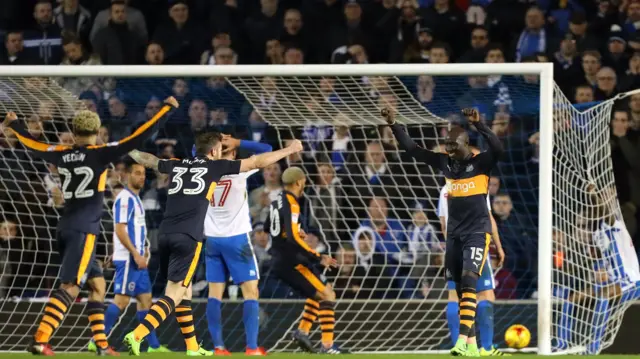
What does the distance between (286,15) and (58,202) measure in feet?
11.9

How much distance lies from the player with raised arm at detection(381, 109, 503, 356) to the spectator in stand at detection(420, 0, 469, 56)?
4714 millimetres

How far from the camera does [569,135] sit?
11828 millimetres

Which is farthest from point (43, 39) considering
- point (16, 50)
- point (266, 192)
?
point (266, 192)

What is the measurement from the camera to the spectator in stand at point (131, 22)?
50.4 feet

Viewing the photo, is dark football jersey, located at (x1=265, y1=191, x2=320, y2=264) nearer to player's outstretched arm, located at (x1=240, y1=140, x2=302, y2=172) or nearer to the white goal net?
the white goal net

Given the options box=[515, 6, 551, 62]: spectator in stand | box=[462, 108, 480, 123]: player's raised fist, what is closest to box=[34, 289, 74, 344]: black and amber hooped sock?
box=[462, 108, 480, 123]: player's raised fist

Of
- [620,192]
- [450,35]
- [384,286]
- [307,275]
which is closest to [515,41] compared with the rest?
[450,35]

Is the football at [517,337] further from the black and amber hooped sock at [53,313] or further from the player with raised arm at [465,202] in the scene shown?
the black and amber hooped sock at [53,313]

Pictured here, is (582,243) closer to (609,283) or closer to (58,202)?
(609,283)

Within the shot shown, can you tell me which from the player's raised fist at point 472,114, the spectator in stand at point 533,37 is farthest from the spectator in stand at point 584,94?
the player's raised fist at point 472,114

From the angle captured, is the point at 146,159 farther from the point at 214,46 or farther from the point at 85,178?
the point at 214,46

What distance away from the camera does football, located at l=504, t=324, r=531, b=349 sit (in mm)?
11430

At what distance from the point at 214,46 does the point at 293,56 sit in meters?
0.94

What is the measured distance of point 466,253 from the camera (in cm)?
1007
